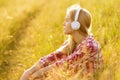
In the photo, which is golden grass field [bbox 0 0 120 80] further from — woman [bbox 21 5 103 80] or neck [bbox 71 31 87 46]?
neck [bbox 71 31 87 46]

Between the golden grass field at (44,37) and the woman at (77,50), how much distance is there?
20cm

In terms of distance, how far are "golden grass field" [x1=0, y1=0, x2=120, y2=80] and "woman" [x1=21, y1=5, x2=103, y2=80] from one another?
198mm

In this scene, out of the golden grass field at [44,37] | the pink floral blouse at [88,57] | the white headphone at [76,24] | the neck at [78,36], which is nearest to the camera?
the pink floral blouse at [88,57]

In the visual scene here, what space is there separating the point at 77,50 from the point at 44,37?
107 inches

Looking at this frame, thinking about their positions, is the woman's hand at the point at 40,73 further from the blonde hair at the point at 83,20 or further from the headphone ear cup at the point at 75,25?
the headphone ear cup at the point at 75,25

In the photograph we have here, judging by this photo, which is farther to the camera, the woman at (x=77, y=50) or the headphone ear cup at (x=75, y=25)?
the headphone ear cup at (x=75, y=25)

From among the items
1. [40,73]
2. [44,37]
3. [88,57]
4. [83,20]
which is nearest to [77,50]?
[88,57]

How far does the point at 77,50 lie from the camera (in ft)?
18.5

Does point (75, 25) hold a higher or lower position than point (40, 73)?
higher

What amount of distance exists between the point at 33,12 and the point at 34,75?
298 inches

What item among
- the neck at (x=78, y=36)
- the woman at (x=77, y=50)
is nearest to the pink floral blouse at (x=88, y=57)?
the woman at (x=77, y=50)

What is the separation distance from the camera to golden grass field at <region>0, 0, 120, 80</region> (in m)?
6.00

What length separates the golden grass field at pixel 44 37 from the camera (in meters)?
6.00

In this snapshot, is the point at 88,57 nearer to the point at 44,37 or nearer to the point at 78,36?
the point at 78,36
